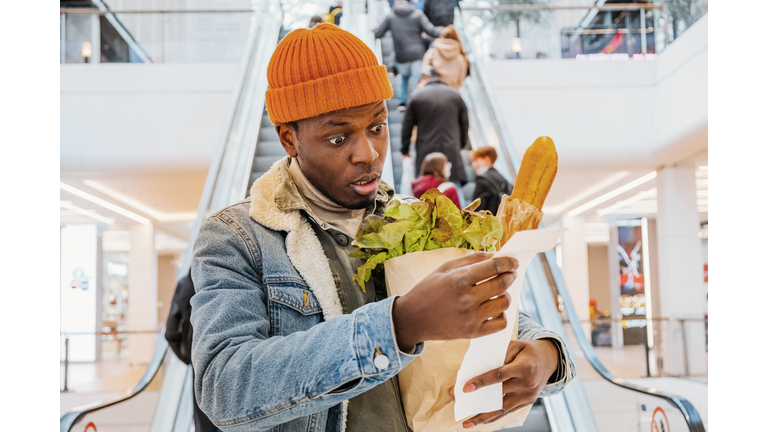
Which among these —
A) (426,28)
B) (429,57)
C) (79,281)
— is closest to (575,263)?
(426,28)

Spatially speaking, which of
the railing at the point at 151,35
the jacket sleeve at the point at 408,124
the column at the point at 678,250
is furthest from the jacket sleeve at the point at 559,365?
the railing at the point at 151,35

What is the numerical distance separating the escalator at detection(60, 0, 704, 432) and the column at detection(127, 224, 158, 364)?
7.93 meters

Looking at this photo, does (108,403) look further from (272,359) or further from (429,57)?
(429,57)

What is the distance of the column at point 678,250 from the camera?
31.2ft

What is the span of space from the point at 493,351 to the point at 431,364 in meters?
0.13

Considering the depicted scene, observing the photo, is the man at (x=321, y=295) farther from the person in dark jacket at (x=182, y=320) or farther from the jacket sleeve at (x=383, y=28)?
the jacket sleeve at (x=383, y=28)

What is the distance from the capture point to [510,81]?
9758 millimetres

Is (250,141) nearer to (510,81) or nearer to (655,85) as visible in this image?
(510,81)

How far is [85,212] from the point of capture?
12.8m

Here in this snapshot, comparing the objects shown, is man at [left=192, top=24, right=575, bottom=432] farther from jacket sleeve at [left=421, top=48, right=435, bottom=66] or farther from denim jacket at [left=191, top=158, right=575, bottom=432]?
jacket sleeve at [left=421, top=48, right=435, bottom=66]

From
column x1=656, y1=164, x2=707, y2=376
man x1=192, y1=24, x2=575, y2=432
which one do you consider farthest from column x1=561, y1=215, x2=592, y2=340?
man x1=192, y1=24, x2=575, y2=432

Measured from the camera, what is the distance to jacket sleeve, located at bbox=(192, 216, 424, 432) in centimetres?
77
